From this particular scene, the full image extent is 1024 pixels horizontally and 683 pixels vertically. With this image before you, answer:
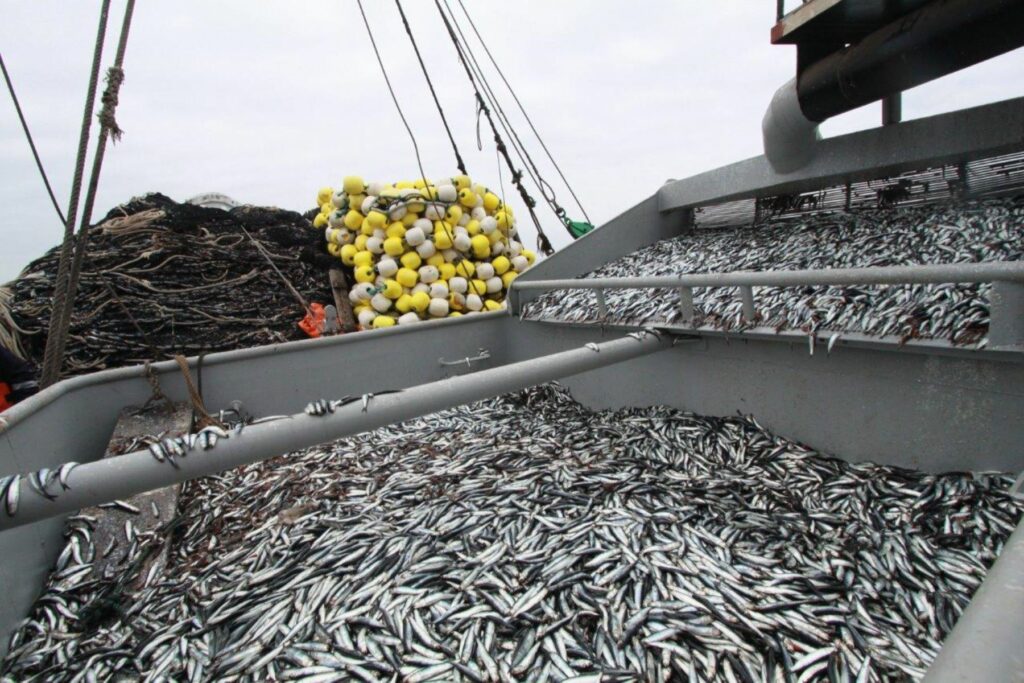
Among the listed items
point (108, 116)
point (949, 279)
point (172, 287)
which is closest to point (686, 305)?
point (949, 279)

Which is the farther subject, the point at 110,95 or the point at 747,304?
the point at 747,304

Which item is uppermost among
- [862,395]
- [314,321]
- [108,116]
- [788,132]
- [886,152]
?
[108,116]

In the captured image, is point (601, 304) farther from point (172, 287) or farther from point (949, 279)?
point (172, 287)

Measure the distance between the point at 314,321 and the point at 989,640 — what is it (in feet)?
22.0

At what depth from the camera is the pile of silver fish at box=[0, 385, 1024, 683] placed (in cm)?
199

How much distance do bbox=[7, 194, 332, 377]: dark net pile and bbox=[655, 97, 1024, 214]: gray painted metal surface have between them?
18.0 ft

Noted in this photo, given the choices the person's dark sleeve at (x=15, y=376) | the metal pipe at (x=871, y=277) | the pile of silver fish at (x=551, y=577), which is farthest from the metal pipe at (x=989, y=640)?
the person's dark sleeve at (x=15, y=376)

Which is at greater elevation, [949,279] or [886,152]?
[886,152]

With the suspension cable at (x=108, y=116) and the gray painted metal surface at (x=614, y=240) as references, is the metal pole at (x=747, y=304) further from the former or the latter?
the suspension cable at (x=108, y=116)

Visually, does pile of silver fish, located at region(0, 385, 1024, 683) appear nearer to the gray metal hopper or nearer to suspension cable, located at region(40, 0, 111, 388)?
the gray metal hopper

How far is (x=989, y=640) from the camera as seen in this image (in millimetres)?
767

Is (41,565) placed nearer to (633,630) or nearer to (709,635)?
(633,630)

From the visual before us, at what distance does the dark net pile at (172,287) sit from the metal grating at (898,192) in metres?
5.55

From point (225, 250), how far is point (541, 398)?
5.29m
